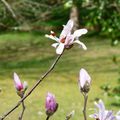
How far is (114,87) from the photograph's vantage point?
31.6ft

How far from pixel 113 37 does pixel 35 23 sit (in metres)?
11.7

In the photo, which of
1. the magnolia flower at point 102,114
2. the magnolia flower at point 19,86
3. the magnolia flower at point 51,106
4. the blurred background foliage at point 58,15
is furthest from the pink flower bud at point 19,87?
the blurred background foliage at point 58,15

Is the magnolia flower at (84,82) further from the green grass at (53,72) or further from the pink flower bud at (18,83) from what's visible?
the green grass at (53,72)

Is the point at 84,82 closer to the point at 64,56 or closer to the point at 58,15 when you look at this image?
the point at 64,56

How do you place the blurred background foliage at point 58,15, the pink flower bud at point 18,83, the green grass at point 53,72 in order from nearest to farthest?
the pink flower bud at point 18,83, the blurred background foliage at point 58,15, the green grass at point 53,72

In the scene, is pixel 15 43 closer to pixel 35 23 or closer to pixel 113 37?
pixel 35 23

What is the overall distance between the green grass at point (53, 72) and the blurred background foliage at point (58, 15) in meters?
0.62

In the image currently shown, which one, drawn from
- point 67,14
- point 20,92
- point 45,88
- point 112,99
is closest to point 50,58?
point 45,88

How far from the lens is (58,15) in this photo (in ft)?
71.6

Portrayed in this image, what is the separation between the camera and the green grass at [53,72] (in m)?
8.06

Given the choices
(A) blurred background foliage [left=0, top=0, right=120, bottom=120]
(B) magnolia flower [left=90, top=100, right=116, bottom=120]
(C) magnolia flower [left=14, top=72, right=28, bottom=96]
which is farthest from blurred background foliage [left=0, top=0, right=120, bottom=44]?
(B) magnolia flower [left=90, top=100, right=116, bottom=120]

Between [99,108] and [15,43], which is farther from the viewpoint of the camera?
[15,43]

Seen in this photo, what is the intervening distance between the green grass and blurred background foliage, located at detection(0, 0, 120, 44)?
619 mm

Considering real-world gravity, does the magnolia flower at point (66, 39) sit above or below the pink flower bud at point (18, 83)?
above
